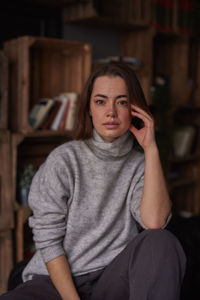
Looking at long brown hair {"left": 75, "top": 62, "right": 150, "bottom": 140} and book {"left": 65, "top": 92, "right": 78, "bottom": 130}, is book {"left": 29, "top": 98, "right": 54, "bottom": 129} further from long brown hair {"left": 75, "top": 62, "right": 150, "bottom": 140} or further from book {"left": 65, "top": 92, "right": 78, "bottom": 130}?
long brown hair {"left": 75, "top": 62, "right": 150, "bottom": 140}

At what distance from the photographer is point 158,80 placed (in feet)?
11.1

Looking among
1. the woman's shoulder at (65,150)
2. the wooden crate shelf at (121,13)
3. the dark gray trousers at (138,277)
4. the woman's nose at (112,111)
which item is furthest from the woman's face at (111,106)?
the wooden crate shelf at (121,13)

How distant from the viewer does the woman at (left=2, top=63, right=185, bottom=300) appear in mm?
1434

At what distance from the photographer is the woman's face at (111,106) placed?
1.49m

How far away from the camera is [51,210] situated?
4.71 ft

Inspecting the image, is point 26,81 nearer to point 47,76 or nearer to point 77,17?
point 47,76

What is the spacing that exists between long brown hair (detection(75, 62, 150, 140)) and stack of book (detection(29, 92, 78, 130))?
0.90 meters

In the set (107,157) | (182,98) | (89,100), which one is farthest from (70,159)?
(182,98)

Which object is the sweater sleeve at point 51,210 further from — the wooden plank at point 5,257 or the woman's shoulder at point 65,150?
the wooden plank at point 5,257

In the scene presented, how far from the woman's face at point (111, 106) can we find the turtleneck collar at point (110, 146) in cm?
3

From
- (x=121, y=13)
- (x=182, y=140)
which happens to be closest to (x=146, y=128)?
(x=121, y=13)

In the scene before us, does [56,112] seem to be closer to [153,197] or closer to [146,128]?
[146,128]

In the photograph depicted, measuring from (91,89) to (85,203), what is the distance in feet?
1.42

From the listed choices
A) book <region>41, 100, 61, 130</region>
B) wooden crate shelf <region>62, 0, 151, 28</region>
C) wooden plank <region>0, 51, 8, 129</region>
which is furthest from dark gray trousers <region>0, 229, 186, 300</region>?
wooden crate shelf <region>62, 0, 151, 28</region>
